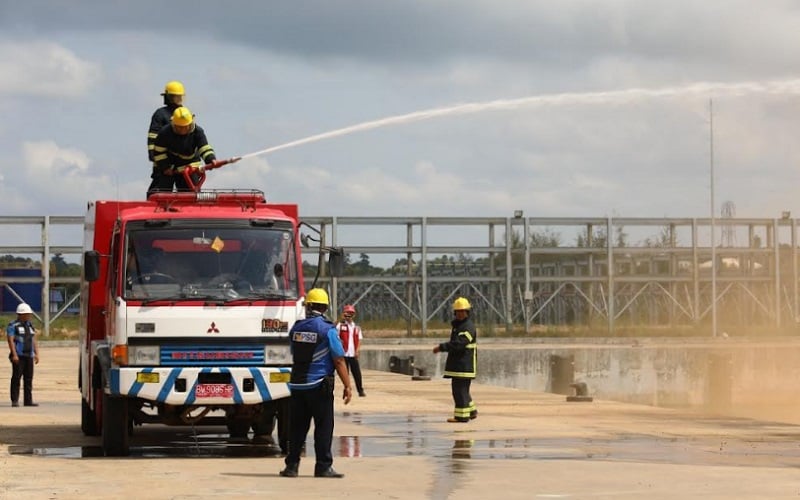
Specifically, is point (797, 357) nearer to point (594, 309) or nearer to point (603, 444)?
point (594, 309)

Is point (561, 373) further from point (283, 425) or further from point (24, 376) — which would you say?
point (283, 425)

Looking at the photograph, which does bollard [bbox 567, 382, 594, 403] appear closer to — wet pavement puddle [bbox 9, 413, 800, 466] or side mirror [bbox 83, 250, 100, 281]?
wet pavement puddle [bbox 9, 413, 800, 466]

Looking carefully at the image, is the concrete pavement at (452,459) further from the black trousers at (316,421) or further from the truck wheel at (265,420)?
the truck wheel at (265,420)

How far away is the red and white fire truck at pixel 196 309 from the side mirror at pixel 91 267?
16 millimetres

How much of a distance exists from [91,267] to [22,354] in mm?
10574

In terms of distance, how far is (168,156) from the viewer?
62.3 feet

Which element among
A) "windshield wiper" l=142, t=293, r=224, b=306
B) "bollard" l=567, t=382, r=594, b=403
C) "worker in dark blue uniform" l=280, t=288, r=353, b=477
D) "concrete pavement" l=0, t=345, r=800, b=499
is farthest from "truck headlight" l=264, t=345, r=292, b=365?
"bollard" l=567, t=382, r=594, b=403

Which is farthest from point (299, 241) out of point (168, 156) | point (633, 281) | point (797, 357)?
point (633, 281)

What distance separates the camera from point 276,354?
1670 cm

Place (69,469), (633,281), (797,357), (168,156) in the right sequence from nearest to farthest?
(69,469) → (168,156) → (797,357) → (633,281)

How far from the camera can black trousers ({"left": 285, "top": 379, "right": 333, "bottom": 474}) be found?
14711mm

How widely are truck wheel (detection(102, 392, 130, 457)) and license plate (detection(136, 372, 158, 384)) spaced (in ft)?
2.26

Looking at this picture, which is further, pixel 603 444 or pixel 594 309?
pixel 594 309

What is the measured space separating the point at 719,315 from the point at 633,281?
494cm
